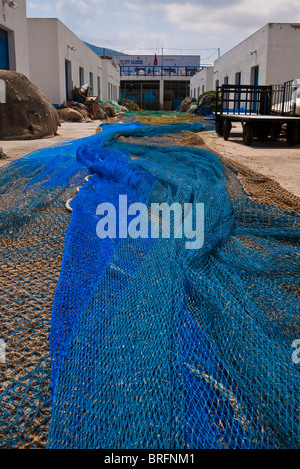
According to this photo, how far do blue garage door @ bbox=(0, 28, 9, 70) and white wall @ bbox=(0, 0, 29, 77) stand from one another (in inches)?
4.9

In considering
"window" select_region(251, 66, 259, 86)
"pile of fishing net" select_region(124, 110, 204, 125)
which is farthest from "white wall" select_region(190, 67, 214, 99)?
"pile of fishing net" select_region(124, 110, 204, 125)

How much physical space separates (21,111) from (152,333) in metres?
8.55

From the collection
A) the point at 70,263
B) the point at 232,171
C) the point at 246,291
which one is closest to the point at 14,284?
the point at 70,263

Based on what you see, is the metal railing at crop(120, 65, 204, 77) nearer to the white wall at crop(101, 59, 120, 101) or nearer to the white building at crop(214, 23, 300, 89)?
the white wall at crop(101, 59, 120, 101)

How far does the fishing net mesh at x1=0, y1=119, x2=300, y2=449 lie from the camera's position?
4.22 ft

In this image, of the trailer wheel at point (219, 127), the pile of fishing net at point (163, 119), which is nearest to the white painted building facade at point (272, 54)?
the pile of fishing net at point (163, 119)

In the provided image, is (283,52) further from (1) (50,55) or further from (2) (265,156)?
(2) (265,156)

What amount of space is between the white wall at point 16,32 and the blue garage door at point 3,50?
0.41 ft

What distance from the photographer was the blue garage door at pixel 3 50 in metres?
13.2

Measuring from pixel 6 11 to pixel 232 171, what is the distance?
11725mm

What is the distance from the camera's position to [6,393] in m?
1.47

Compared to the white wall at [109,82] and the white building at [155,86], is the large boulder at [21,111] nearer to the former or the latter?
the white wall at [109,82]

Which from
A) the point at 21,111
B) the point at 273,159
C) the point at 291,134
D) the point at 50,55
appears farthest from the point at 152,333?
the point at 50,55

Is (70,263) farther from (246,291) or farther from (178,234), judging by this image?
(246,291)
